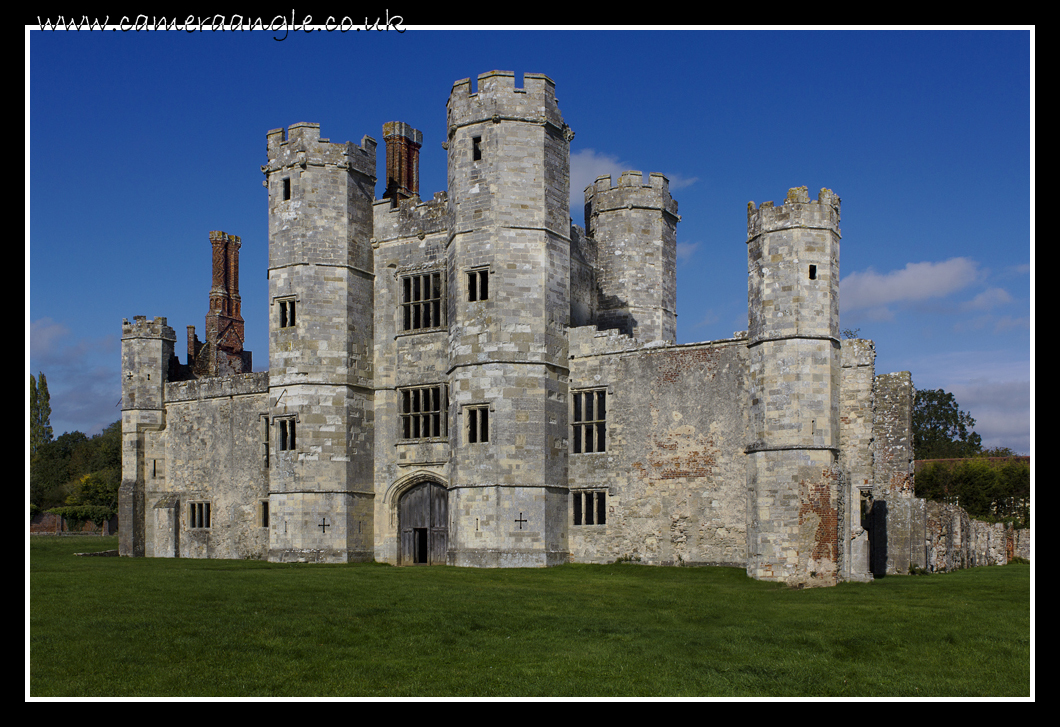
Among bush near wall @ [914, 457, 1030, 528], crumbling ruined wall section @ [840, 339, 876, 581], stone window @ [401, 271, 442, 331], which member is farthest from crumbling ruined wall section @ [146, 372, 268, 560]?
bush near wall @ [914, 457, 1030, 528]

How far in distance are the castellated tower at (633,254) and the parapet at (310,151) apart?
841 centimetres

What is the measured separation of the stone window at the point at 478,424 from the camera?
2941cm

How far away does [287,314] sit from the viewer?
107 ft

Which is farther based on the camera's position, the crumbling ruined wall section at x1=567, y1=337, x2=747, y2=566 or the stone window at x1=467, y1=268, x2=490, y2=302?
the stone window at x1=467, y1=268, x2=490, y2=302

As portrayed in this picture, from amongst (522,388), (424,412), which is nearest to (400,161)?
(424,412)

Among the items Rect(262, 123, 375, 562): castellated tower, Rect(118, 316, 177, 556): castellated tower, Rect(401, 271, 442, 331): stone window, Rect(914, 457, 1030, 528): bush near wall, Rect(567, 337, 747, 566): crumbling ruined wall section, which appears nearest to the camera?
Rect(567, 337, 747, 566): crumbling ruined wall section

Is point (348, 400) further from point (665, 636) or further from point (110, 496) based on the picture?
point (110, 496)

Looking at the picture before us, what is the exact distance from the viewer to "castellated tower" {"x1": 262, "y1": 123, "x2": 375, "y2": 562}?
31.8 metres

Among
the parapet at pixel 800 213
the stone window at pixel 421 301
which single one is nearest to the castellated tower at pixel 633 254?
the stone window at pixel 421 301

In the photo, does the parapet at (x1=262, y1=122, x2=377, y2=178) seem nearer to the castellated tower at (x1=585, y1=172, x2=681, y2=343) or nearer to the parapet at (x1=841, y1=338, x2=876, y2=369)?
the castellated tower at (x1=585, y1=172, x2=681, y2=343)

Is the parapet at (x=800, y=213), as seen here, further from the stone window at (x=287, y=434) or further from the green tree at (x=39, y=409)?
the green tree at (x=39, y=409)

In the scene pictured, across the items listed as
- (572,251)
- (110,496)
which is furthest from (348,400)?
(110,496)

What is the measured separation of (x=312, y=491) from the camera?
104 feet

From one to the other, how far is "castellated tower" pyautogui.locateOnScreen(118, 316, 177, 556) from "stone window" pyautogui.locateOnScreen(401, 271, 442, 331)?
11.1 metres
